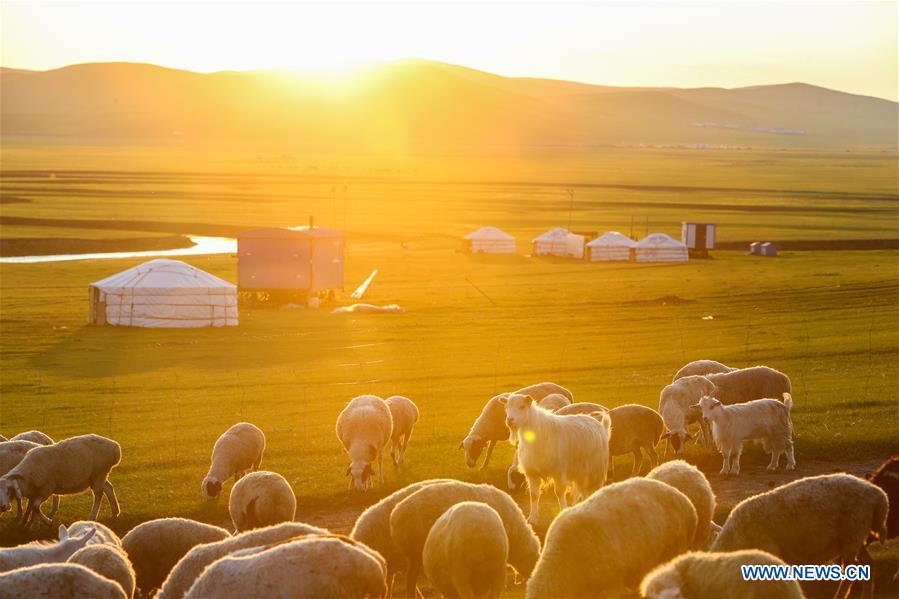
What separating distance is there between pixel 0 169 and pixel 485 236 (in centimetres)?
14060

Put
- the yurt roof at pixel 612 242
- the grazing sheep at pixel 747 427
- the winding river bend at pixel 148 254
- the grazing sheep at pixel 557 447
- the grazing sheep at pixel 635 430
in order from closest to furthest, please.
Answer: the grazing sheep at pixel 557 447, the grazing sheep at pixel 635 430, the grazing sheep at pixel 747 427, the winding river bend at pixel 148 254, the yurt roof at pixel 612 242

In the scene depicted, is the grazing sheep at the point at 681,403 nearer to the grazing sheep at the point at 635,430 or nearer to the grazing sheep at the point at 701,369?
the grazing sheep at the point at 635,430

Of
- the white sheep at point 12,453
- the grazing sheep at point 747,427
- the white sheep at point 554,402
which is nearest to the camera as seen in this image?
the white sheep at point 12,453

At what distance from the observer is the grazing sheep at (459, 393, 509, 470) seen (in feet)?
70.4

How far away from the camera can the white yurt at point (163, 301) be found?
47406 mm

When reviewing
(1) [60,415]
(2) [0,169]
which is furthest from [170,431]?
(2) [0,169]

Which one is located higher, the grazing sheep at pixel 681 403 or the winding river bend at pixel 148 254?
the winding river bend at pixel 148 254

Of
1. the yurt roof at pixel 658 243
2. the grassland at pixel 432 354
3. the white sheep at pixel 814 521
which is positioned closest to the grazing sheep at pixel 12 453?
the grassland at pixel 432 354

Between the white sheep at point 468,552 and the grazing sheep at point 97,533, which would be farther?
the grazing sheep at point 97,533

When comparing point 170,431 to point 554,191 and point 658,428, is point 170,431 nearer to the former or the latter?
point 658,428

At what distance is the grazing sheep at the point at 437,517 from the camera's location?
1366 cm

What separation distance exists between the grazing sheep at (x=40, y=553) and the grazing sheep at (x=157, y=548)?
108 cm

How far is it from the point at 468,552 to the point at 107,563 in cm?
425

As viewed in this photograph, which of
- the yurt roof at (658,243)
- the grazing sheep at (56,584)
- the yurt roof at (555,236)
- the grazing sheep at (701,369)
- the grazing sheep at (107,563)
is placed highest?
the yurt roof at (555,236)
